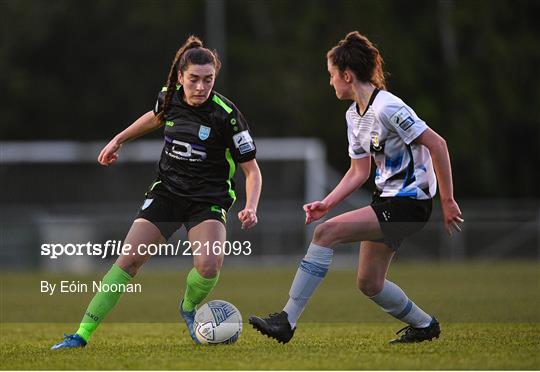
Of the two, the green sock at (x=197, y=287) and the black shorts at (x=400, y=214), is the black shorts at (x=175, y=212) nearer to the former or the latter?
the green sock at (x=197, y=287)

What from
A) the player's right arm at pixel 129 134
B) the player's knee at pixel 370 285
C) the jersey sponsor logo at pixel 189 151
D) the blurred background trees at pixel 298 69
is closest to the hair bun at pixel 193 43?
the player's right arm at pixel 129 134

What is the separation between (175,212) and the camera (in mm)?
6965

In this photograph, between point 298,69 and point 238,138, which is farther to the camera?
point 298,69

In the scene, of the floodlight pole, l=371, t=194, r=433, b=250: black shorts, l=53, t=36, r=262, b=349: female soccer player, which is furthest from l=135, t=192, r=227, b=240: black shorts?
the floodlight pole

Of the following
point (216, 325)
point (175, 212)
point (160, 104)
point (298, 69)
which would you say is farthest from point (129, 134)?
point (298, 69)

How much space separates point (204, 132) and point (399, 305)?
160 centimetres

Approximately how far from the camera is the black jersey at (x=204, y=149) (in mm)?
6918

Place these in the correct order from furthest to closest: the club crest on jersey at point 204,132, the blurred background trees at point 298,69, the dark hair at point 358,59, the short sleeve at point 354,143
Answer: the blurred background trees at point 298,69 → the club crest on jersey at point 204,132 → the short sleeve at point 354,143 → the dark hair at point 358,59

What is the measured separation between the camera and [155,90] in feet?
98.1

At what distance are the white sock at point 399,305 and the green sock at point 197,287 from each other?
1002mm

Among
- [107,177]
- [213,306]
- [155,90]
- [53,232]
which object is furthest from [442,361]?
[155,90]

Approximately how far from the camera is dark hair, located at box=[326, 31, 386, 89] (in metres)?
6.53

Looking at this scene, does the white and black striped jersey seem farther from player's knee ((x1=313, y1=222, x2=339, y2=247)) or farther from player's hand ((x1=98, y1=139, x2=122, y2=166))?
player's hand ((x1=98, y1=139, x2=122, y2=166))

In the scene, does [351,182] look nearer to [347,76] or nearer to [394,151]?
[394,151]
